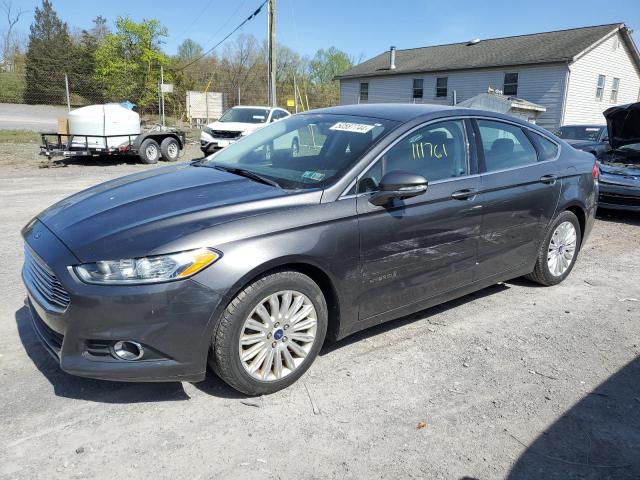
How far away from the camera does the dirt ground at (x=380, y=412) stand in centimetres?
251

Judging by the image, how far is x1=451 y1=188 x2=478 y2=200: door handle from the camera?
3.80 meters

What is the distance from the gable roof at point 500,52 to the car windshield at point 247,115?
16948 mm

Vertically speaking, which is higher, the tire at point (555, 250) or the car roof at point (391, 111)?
the car roof at point (391, 111)

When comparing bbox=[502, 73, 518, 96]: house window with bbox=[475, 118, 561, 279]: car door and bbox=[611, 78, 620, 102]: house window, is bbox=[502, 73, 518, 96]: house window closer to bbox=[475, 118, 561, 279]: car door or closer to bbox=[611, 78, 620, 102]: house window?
bbox=[611, 78, 620, 102]: house window

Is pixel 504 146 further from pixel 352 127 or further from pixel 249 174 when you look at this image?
pixel 249 174

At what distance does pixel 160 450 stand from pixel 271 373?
29.7 inches

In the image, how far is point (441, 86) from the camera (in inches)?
1266

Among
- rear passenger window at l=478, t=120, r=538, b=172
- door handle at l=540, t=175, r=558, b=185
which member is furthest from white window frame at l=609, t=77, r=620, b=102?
rear passenger window at l=478, t=120, r=538, b=172

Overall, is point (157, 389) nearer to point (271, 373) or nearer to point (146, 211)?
point (271, 373)

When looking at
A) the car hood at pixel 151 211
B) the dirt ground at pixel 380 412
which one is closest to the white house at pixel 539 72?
the dirt ground at pixel 380 412

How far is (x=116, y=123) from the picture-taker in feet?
44.6

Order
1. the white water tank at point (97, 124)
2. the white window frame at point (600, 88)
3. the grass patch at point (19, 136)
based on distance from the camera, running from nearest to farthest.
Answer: the white water tank at point (97, 124), the grass patch at point (19, 136), the white window frame at point (600, 88)

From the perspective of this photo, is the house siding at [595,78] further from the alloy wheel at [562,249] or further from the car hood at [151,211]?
the car hood at [151,211]

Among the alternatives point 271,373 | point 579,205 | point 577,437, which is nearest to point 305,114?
point 271,373
